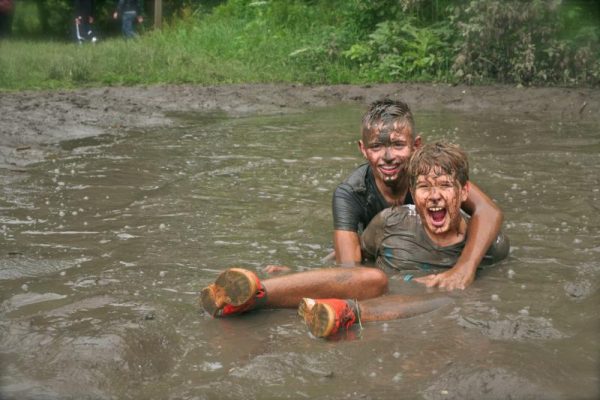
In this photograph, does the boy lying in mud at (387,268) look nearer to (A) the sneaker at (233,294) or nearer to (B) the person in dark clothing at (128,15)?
(A) the sneaker at (233,294)

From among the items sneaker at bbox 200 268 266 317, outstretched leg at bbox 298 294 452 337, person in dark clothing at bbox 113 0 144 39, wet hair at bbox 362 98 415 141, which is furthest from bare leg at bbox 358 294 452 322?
person in dark clothing at bbox 113 0 144 39

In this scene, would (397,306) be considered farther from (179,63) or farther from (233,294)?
(179,63)

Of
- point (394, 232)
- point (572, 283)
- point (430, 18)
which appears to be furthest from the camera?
point (430, 18)

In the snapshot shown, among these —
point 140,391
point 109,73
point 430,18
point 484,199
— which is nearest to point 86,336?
point 140,391

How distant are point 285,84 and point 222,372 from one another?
11.6 meters

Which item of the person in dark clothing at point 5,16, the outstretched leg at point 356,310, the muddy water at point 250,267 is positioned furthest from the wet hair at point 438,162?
the person in dark clothing at point 5,16

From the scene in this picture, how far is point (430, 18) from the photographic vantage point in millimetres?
16781

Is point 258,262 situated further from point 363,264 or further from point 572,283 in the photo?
point 572,283

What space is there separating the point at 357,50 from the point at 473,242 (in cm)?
1093

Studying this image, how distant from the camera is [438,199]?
551 cm

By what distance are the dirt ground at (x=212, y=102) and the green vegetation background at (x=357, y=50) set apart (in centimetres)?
63

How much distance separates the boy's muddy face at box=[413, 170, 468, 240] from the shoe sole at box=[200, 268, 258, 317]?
1403mm

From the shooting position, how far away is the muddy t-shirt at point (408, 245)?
5.82 m

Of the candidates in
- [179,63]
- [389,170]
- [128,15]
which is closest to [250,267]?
[389,170]
